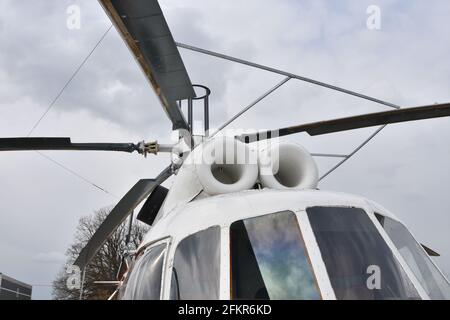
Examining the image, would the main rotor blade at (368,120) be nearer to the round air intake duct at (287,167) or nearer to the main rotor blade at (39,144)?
the round air intake duct at (287,167)

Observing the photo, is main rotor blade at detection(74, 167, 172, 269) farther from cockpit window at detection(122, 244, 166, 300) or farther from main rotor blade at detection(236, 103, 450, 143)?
cockpit window at detection(122, 244, 166, 300)

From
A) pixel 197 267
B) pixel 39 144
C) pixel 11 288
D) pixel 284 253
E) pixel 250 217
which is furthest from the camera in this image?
pixel 11 288

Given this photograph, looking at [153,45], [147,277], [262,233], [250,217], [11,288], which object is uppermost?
[153,45]

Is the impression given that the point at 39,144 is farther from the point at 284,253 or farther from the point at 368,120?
the point at 368,120

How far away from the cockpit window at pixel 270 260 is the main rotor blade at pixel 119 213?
140 inches

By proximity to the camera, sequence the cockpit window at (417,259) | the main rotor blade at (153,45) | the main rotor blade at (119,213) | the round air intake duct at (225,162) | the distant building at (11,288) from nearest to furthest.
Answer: the cockpit window at (417,259) < the main rotor blade at (153,45) < the round air intake duct at (225,162) < the main rotor blade at (119,213) < the distant building at (11,288)

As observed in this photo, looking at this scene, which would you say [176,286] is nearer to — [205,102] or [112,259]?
[205,102]

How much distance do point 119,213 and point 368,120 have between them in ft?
13.1

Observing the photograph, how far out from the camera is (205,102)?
902 cm

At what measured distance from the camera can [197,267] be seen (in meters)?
4.02

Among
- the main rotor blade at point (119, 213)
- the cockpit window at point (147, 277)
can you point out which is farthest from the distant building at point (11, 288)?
the cockpit window at point (147, 277)

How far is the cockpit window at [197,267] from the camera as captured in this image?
387 centimetres

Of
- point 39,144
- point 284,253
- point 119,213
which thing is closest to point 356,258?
point 284,253
